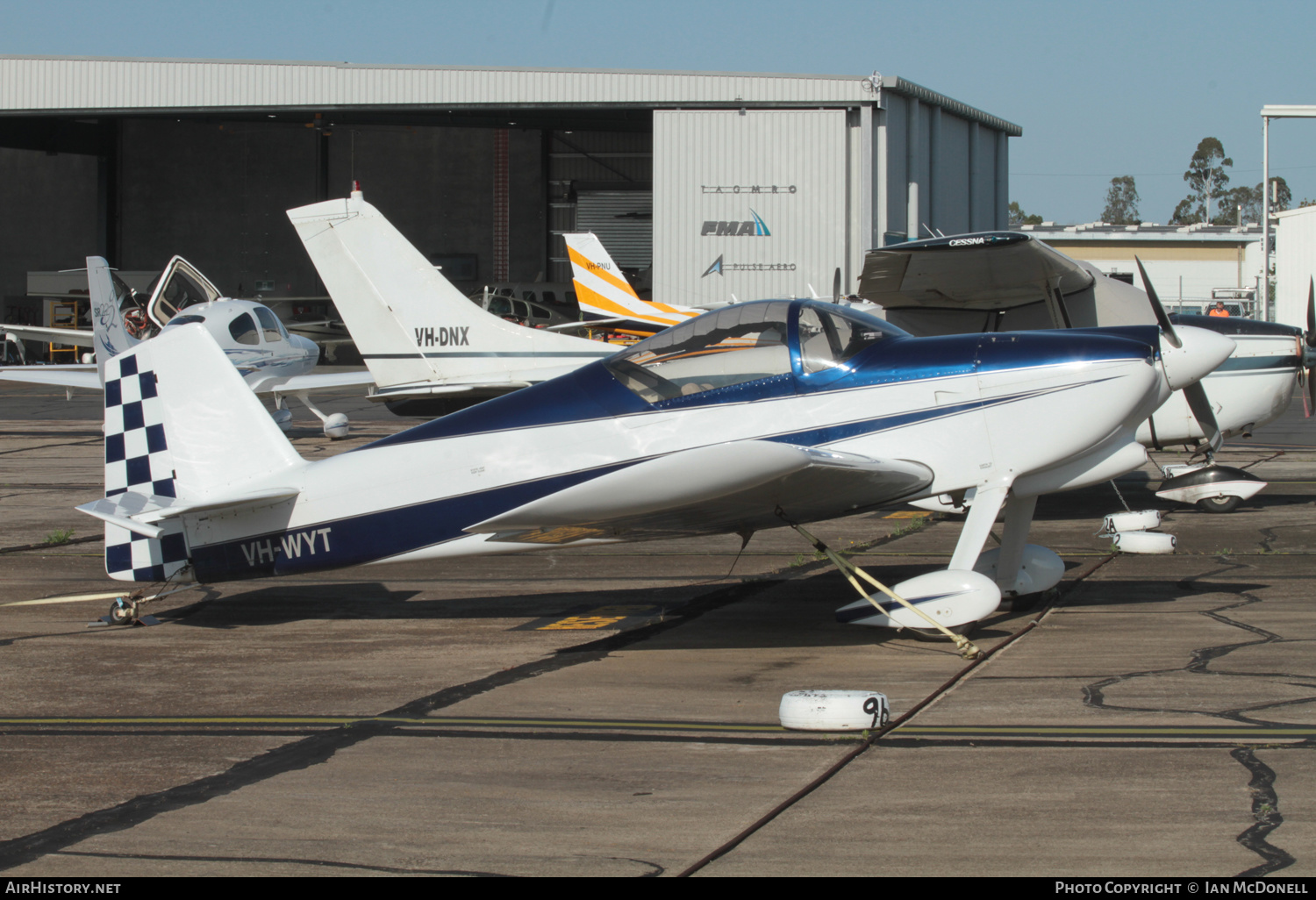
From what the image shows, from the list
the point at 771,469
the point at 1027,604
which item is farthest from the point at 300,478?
the point at 1027,604

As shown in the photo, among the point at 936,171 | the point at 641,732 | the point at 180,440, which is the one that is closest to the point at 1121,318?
the point at 641,732

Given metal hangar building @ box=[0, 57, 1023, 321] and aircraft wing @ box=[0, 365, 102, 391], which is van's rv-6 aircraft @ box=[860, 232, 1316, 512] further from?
metal hangar building @ box=[0, 57, 1023, 321]

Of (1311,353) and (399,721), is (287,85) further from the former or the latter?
(399,721)

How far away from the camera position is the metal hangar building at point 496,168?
111ft

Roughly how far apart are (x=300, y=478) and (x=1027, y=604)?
449 centimetres

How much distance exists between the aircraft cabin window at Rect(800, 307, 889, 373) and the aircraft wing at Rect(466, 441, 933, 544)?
55 centimetres

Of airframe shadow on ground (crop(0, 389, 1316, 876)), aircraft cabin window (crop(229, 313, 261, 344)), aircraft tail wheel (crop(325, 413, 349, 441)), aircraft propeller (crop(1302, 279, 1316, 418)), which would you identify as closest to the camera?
airframe shadow on ground (crop(0, 389, 1316, 876))

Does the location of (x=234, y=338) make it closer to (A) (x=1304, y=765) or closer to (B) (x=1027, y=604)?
(B) (x=1027, y=604)

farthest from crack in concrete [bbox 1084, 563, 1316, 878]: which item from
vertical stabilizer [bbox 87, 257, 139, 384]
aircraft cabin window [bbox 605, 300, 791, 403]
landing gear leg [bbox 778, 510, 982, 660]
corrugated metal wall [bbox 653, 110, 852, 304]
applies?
corrugated metal wall [bbox 653, 110, 852, 304]

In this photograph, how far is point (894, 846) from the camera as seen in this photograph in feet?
12.1

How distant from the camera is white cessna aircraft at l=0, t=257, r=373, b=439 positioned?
63.3 ft

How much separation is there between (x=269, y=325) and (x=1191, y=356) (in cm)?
1682

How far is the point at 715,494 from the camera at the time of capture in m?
5.71

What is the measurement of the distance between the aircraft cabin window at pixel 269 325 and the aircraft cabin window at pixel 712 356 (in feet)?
49.9
